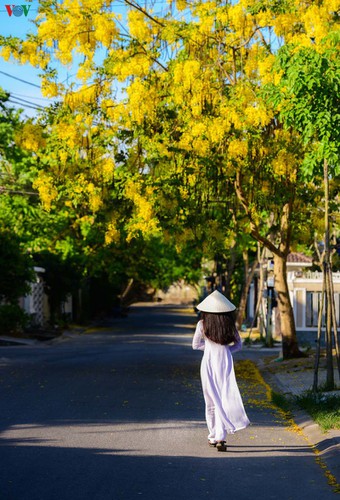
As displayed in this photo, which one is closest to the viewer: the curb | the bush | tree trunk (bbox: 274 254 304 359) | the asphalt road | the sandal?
the asphalt road

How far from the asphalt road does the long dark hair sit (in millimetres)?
1220

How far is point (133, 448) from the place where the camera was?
11.1m

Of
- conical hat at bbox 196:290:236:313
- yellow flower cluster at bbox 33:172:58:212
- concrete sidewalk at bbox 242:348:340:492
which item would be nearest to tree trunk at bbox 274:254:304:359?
concrete sidewalk at bbox 242:348:340:492

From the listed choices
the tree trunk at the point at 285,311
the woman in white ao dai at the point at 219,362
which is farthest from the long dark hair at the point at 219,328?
the tree trunk at the point at 285,311

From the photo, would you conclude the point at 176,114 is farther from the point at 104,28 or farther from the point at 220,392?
the point at 220,392

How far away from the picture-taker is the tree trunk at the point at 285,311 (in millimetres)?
26766

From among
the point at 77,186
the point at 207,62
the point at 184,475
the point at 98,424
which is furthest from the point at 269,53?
the point at 184,475

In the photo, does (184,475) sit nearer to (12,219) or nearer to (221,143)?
(221,143)

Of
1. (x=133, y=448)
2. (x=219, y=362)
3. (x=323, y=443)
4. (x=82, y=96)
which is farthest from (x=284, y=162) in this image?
(x=133, y=448)

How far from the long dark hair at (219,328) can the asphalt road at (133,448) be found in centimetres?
122

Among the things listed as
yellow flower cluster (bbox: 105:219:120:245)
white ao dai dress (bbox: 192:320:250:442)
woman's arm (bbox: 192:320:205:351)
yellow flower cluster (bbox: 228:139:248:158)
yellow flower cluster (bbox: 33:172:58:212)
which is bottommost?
white ao dai dress (bbox: 192:320:250:442)

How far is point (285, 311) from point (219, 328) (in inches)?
596

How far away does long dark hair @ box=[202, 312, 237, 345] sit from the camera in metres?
11.9

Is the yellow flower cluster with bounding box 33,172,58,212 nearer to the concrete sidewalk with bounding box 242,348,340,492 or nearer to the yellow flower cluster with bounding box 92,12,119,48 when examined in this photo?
the yellow flower cluster with bounding box 92,12,119,48
